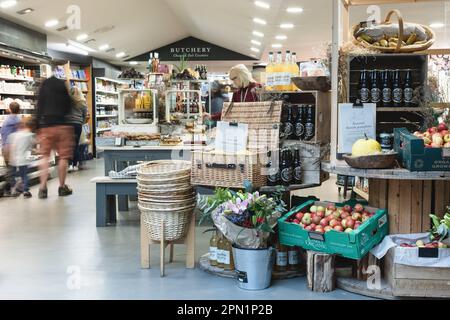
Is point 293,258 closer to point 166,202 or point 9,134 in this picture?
point 166,202

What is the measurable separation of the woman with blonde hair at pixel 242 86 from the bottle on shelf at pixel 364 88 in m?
1.90

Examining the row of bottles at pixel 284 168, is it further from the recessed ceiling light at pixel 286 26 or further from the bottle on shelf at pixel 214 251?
the recessed ceiling light at pixel 286 26

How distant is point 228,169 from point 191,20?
12177 millimetres

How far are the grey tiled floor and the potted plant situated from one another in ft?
0.35

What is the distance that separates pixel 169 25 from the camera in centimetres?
1645

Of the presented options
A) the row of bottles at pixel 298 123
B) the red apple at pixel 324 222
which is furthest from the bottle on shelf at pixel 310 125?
the red apple at pixel 324 222

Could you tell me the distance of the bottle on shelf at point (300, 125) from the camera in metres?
4.42

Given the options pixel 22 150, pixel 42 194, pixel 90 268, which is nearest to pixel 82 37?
pixel 22 150

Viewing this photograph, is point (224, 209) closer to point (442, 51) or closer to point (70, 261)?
point (70, 261)

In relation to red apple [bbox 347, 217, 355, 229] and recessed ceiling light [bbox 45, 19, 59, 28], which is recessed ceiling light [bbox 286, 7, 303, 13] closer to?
recessed ceiling light [bbox 45, 19, 59, 28]

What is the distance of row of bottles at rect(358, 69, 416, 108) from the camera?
→ 403 centimetres

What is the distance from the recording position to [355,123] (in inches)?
154

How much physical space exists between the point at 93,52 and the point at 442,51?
538 inches
